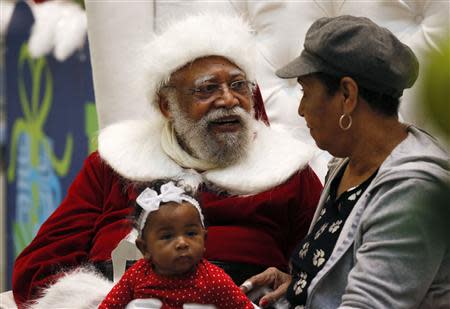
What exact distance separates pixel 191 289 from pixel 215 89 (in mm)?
827

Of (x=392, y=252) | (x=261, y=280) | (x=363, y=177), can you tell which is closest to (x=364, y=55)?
(x=363, y=177)

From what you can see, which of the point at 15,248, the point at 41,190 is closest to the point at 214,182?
the point at 41,190

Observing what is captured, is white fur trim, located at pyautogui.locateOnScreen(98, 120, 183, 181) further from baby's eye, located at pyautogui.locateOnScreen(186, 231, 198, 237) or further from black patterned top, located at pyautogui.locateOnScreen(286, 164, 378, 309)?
baby's eye, located at pyautogui.locateOnScreen(186, 231, 198, 237)

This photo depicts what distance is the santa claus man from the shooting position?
2189 millimetres

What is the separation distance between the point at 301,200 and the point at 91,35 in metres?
1.08

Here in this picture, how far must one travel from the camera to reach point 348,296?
139 cm

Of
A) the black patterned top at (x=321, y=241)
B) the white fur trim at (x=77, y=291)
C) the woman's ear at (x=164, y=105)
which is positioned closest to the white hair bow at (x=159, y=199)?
the black patterned top at (x=321, y=241)

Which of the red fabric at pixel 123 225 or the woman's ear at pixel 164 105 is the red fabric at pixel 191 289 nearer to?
the red fabric at pixel 123 225

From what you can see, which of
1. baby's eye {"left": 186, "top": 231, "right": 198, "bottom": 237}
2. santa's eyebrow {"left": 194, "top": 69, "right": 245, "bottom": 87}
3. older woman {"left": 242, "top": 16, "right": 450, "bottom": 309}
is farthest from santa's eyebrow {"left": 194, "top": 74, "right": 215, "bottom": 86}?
baby's eye {"left": 186, "top": 231, "right": 198, "bottom": 237}

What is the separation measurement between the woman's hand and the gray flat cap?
1.74 feet

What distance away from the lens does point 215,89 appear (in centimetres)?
224

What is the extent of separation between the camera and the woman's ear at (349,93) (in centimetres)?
156

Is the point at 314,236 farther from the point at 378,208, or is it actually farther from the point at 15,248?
the point at 15,248

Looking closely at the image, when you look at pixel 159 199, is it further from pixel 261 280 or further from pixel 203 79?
pixel 203 79
